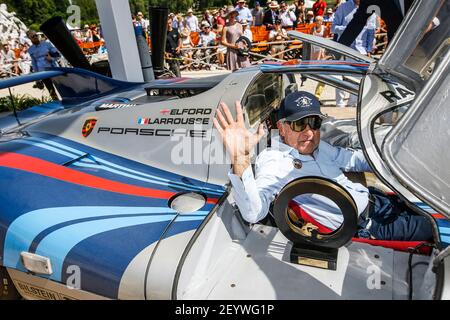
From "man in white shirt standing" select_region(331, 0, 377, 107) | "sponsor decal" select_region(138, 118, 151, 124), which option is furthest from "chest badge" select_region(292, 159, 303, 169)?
"man in white shirt standing" select_region(331, 0, 377, 107)

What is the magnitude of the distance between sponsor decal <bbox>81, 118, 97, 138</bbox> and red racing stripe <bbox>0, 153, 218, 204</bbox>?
32 cm

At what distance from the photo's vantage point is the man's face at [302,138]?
190 cm

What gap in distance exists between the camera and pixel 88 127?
2389 millimetres

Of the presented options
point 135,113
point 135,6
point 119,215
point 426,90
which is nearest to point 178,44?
point 135,113

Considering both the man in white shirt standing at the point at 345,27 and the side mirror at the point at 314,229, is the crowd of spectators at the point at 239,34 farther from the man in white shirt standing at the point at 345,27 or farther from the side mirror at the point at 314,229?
the side mirror at the point at 314,229

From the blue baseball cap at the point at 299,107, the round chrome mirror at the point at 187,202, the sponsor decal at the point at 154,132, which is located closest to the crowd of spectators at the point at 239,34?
the blue baseball cap at the point at 299,107

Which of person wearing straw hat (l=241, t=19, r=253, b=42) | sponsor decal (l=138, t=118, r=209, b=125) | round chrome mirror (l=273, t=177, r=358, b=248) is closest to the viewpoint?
round chrome mirror (l=273, t=177, r=358, b=248)

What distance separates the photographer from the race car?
1.15 metres

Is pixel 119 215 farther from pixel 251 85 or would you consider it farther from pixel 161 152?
pixel 251 85

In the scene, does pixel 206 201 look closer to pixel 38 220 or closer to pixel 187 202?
pixel 187 202

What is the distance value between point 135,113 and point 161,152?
33cm

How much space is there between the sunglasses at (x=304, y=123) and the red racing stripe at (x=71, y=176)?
60 centimetres

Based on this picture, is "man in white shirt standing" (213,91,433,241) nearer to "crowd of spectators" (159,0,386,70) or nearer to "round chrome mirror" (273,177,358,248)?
Answer: "round chrome mirror" (273,177,358,248)

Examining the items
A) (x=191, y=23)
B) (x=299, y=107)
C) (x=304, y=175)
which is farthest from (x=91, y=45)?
(x=304, y=175)
